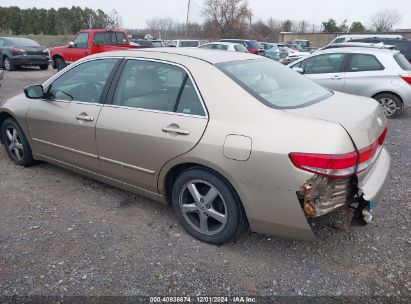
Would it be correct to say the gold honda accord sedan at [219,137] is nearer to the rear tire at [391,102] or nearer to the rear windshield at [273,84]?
the rear windshield at [273,84]

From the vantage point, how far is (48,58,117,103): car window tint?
355 centimetres

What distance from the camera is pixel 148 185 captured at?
3225 millimetres

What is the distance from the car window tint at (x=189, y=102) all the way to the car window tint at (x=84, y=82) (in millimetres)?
997

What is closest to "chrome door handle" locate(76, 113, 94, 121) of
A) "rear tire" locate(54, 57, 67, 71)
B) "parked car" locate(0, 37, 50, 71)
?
"rear tire" locate(54, 57, 67, 71)

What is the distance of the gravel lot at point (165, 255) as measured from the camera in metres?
2.53

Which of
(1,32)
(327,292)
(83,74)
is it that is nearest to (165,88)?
(83,74)

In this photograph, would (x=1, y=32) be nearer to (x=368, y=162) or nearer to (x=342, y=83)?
(x=342, y=83)

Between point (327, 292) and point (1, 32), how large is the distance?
143ft

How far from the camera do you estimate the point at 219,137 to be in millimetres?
2627

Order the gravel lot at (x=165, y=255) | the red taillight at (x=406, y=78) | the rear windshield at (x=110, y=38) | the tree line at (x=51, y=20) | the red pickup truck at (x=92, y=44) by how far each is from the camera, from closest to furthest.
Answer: the gravel lot at (x=165, y=255), the red taillight at (x=406, y=78), the red pickup truck at (x=92, y=44), the rear windshield at (x=110, y=38), the tree line at (x=51, y=20)

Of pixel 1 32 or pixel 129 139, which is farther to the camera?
pixel 1 32

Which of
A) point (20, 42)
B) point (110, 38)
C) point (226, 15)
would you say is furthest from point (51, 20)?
point (110, 38)

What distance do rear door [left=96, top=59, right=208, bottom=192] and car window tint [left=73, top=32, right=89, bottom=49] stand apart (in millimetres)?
11059

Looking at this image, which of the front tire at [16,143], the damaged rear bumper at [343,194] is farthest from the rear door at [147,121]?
the front tire at [16,143]
